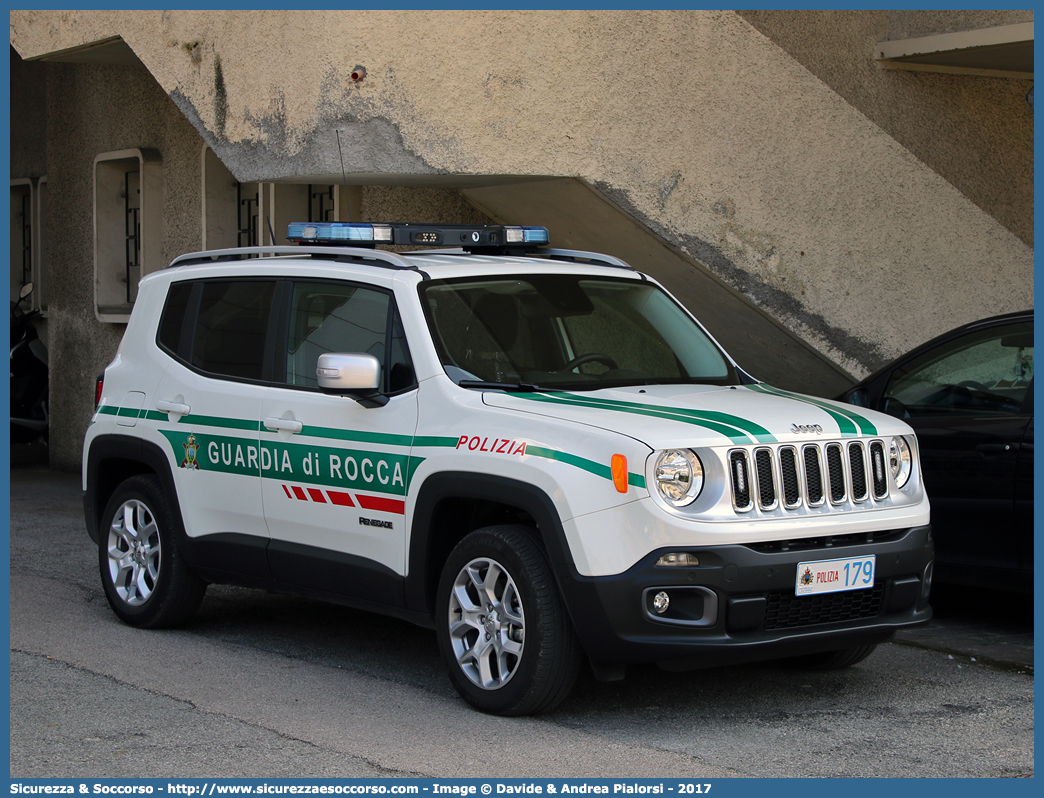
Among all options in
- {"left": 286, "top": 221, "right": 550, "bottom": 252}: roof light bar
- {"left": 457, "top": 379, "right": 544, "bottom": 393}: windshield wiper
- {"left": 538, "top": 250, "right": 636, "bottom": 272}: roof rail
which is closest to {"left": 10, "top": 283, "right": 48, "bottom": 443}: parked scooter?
{"left": 286, "top": 221, "right": 550, "bottom": 252}: roof light bar

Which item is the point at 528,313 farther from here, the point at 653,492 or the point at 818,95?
the point at 818,95

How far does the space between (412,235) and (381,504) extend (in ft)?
5.10

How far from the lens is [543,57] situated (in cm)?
847

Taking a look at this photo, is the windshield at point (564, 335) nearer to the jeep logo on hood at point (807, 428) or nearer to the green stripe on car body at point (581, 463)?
the green stripe on car body at point (581, 463)

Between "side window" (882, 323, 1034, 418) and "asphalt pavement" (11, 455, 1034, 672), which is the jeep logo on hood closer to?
"asphalt pavement" (11, 455, 1034, 672)

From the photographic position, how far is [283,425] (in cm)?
598

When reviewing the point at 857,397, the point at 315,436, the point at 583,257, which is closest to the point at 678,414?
the point at 315,436

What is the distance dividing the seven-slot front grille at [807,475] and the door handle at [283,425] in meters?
2.04

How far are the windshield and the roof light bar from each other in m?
0.53

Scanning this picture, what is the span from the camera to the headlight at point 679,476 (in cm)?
482

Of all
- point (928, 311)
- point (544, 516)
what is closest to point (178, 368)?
point (544, 516)

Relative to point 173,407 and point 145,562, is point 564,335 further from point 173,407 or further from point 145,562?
point 145,562

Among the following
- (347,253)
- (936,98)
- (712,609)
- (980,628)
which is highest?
(936,98)

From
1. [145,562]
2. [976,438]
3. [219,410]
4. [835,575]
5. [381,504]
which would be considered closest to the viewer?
[835,575]
